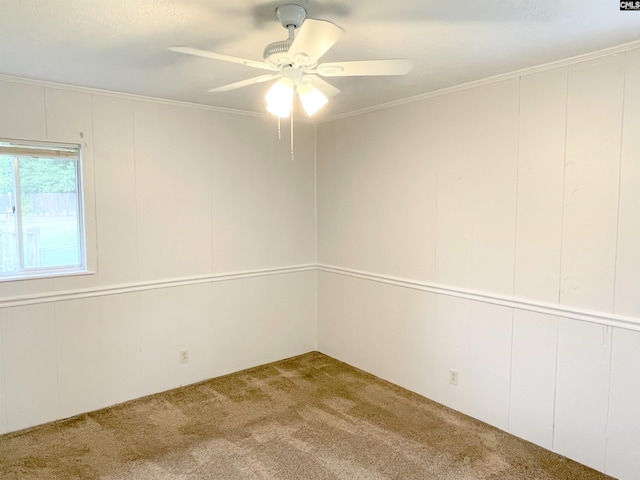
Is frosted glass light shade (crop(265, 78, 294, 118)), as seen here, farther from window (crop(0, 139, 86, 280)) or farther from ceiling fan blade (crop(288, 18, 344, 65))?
window (crop(0, 139, 86, 280))

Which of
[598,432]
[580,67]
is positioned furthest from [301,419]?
[580,67]

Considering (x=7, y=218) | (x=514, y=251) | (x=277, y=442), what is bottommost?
(x=277, y=442)

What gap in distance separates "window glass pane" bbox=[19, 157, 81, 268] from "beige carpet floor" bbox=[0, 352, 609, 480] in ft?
3.95

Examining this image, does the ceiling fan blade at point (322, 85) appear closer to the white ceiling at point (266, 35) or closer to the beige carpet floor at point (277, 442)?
the white ceiling at point (266, 35)

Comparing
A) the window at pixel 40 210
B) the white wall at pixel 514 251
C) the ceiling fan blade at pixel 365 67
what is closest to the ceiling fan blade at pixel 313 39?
the ceiling fan blade at pixel 365 67

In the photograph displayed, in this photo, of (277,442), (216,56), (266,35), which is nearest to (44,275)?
(277,442)

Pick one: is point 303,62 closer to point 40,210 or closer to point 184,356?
point 40,210

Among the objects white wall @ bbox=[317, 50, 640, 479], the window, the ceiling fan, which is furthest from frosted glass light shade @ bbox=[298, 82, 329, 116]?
the window

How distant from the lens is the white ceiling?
71.4 inches

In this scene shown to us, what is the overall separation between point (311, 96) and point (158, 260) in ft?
6.74

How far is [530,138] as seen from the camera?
2691 millimetres

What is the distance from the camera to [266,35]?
212 centimetres

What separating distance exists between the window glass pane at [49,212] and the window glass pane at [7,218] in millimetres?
51

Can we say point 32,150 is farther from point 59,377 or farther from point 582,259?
point 582,259
